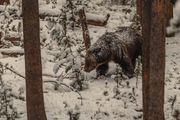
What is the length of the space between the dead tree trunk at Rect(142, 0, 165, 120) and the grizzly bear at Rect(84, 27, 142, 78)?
162 inches

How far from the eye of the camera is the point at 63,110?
8750 millimetres

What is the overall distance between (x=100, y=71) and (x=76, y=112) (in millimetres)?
2987

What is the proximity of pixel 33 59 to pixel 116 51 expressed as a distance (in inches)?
168

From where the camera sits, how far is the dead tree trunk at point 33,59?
21.9 feet

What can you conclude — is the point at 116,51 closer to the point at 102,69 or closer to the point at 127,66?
the point at 127,66

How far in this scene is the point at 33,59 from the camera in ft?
22.5

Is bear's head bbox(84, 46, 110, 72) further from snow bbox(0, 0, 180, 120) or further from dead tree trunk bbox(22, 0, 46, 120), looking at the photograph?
dead tree trunk bbox(22, 0, 46, 120)

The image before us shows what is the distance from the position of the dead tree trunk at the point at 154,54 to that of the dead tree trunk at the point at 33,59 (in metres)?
1.73

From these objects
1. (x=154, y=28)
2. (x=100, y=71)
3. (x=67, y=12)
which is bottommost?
(x=100, y=71)

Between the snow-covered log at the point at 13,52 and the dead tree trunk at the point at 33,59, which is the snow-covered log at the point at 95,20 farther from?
the dead tree trunk at the point at 33,59

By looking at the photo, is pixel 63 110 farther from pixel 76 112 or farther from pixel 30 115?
pixel 30 115

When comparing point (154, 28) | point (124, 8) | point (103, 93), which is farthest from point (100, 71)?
point (124, 8)

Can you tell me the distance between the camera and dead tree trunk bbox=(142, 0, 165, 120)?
20.1 ft

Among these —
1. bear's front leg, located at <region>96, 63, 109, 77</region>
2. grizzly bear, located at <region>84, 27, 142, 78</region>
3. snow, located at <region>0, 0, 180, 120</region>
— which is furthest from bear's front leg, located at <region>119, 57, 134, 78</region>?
bear's front leg, located at <region>96, 63, 109, 77</region>
